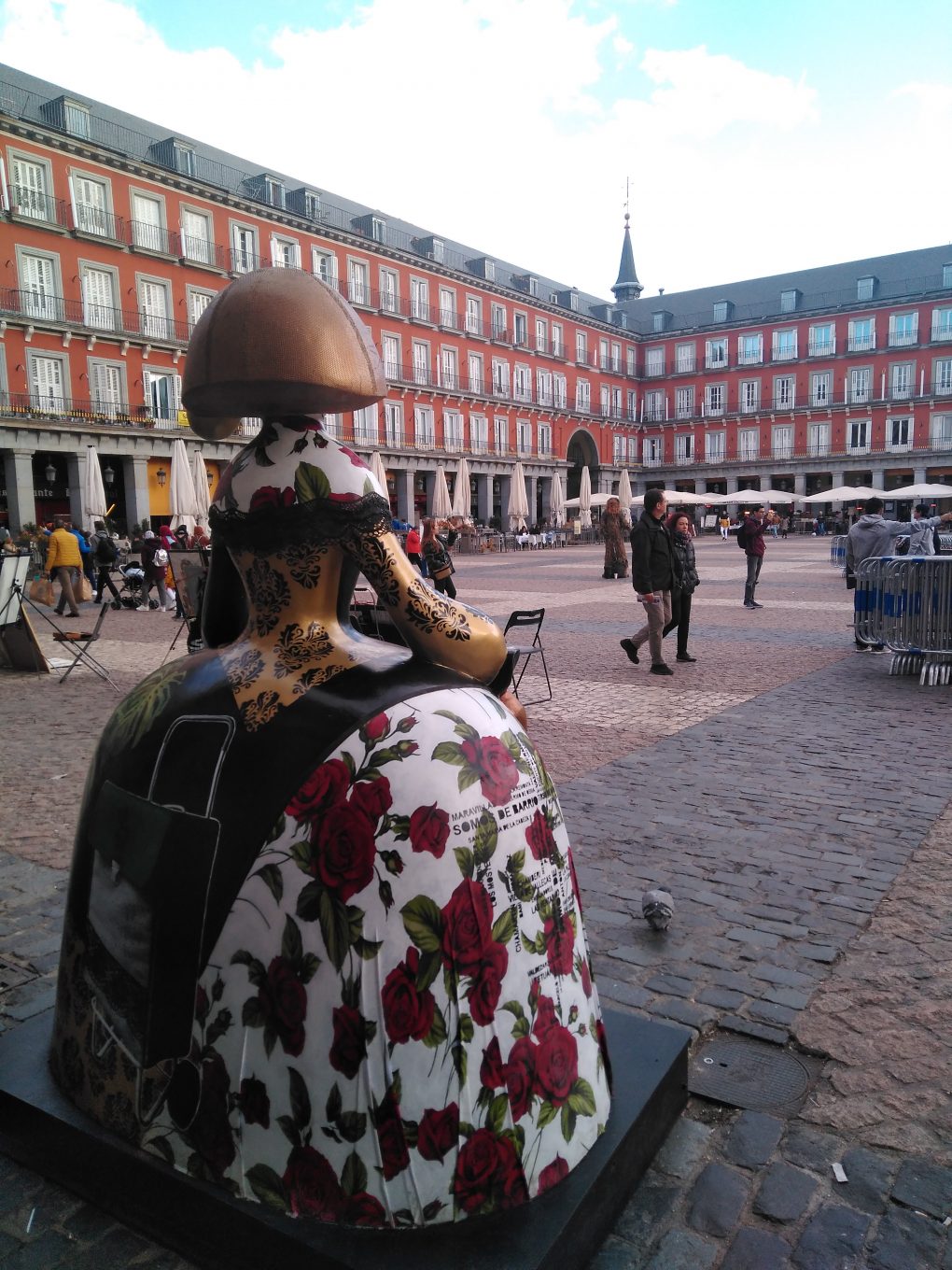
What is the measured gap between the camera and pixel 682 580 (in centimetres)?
852

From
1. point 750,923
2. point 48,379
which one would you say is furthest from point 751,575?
point 48,379

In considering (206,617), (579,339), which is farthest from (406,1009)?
(579,339)

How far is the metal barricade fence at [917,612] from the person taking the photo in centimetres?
769

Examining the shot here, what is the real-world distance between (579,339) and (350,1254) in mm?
55827

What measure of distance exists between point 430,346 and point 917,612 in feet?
126

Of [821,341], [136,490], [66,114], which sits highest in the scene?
[66,114]

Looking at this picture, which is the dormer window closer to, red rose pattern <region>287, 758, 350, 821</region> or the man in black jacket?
the man in black jacket

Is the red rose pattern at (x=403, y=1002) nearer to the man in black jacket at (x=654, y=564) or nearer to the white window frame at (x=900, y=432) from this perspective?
the man in black jacket at (x=654, y=564)

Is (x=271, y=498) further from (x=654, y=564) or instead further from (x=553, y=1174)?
(x=654, y=564)

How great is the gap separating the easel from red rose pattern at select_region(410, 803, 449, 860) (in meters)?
8.20

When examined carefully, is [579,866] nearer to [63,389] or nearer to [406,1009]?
[406,1009]

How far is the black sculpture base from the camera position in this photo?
1.58 m

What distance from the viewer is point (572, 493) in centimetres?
5678

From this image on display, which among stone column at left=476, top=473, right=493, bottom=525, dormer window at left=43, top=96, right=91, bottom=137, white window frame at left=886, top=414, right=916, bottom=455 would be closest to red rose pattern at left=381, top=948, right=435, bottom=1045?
dormer window at left=43, top=96, right=91, bottom=137
